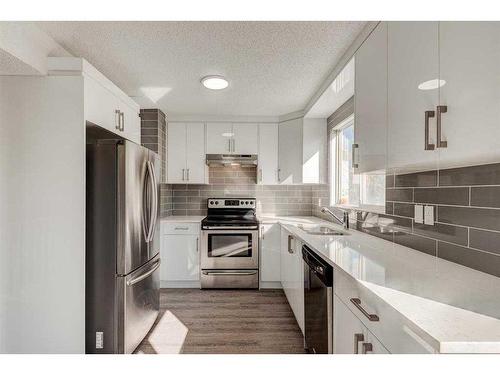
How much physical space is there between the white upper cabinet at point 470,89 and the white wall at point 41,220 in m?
1.92

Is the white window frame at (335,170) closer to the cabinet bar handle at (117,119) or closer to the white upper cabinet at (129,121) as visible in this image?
the white upper cabinet at (129,121)

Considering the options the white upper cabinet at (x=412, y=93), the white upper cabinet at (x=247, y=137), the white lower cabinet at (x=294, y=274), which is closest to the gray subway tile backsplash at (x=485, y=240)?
the white upper cabinet at (x=412, y=93)

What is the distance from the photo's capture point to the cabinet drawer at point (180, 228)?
3.47 meters

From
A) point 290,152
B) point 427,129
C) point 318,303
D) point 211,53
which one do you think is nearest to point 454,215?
point 427,129

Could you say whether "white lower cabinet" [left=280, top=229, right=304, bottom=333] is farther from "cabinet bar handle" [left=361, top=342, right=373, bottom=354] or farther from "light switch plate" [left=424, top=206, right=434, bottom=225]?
"cabinet bar handle" [left=361, top=342, right=373, bottom=354]

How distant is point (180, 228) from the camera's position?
3477 millimetres

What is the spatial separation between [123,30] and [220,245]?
2.41 metres

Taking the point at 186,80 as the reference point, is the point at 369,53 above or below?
below

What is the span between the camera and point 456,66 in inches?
38.2

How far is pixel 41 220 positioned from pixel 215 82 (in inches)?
68.9

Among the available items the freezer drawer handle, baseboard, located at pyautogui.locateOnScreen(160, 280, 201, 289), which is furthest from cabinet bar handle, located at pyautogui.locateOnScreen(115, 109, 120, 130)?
baseboard, located at pyautogui.locateOnScreen(160, 280, 201, 289)

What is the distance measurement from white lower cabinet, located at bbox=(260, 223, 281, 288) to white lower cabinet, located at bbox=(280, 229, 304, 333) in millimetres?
213
